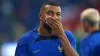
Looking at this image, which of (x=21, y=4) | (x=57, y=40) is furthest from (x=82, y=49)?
(x=21, y=4)

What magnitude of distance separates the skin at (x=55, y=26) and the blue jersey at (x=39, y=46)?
3.3 inches

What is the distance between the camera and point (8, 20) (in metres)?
12.4

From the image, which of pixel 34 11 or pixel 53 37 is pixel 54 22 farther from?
pixel 34 11

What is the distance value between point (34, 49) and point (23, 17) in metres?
8.64

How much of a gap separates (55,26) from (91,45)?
1580 mm

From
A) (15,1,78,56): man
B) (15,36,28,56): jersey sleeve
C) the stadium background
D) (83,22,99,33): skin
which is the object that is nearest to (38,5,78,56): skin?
(15,1,78,56): man

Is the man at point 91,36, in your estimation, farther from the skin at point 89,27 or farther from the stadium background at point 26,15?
the stadium background at point 26,15

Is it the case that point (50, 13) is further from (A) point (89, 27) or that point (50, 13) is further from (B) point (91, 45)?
(A) point (89, 27)

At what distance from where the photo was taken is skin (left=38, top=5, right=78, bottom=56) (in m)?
4.39

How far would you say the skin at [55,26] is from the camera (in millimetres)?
4387

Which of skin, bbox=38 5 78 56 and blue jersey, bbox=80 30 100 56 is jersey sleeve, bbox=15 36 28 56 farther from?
blue jersey, bbox=80 30 100 56

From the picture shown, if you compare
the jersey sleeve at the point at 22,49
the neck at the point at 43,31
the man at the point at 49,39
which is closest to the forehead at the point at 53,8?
the man at the point at 49,39

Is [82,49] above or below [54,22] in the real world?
below

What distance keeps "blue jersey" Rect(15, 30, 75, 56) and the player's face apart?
0.15m
